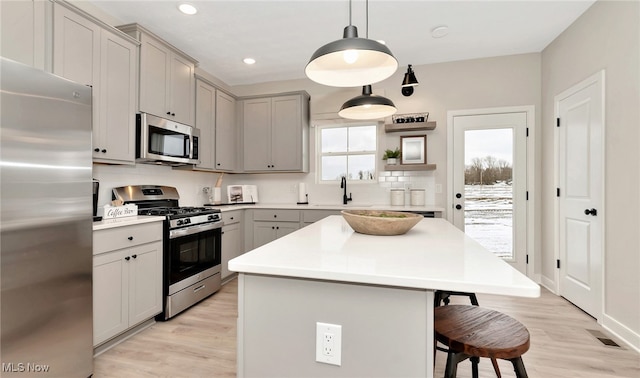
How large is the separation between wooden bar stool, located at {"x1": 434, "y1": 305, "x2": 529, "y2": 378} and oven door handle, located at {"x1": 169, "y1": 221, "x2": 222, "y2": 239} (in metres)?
2.25

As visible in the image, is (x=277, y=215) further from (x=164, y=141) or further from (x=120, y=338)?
(x=120, y=338)

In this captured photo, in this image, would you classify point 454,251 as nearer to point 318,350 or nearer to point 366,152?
point 318,350

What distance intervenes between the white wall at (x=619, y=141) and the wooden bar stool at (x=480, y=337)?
1764 millimetres

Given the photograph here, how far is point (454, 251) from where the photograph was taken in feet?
4.06

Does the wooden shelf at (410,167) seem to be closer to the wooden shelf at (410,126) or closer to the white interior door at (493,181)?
the white interior door at (493,181)

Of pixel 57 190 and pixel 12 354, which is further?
pixel 57 190

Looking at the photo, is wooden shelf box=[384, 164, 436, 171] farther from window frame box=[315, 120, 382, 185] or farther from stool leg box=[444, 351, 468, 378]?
stool leg box=[444, 351, 468, 378]

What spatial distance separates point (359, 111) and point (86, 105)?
5.80 feet

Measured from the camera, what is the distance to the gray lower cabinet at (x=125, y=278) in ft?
6.68

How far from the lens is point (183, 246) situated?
282 cm

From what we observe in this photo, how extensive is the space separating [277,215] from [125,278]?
191 cm

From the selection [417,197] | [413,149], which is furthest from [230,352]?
[413,149]

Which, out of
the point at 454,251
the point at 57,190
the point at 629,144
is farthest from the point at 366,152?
the point at 57,190

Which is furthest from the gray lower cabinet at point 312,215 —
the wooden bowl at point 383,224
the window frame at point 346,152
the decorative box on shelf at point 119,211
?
the wooden bowl at point 383,224
